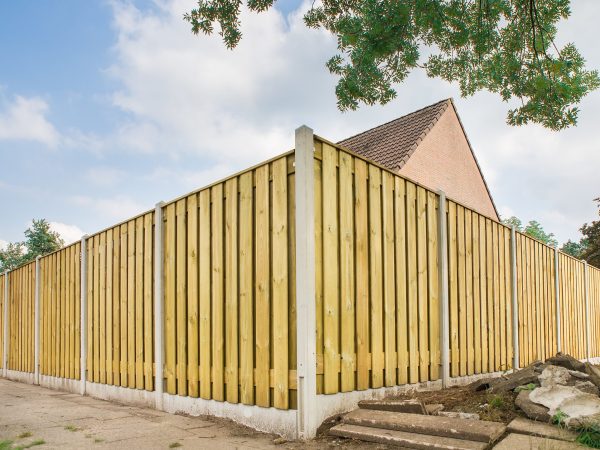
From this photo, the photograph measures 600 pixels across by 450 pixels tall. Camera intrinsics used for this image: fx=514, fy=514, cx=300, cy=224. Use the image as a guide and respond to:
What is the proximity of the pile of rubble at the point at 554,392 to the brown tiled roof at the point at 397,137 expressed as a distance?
7.86m

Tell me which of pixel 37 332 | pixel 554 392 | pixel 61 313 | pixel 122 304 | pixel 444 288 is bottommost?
pixel 37 332

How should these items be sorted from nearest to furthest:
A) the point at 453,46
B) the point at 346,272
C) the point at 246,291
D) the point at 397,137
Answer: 1. the point at 346,272
2. the point at 246,291
3. the point at 453,46
4. the point at 397,137

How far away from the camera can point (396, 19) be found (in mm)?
6738

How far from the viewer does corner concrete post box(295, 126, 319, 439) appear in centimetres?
420

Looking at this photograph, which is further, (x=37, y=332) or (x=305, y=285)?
(x=37, y=332)

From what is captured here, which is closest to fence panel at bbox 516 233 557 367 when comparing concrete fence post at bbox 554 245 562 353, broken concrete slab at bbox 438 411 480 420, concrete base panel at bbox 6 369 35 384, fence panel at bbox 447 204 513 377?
concrete fence post at bbox 554 245 562 353

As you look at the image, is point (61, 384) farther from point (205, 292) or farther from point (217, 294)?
point (217, 294)

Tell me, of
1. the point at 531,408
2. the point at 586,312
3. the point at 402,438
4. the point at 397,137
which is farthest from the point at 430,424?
the point at 397,137

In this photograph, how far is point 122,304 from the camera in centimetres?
715

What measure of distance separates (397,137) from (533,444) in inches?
454

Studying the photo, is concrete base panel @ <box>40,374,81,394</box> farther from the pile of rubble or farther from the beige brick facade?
the beige brick facade

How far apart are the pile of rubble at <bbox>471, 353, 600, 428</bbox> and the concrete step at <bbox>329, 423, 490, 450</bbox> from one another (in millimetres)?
789

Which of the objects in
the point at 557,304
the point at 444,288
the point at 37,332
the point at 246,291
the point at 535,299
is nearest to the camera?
the point at 246,291

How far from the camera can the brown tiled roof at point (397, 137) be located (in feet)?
43.4
